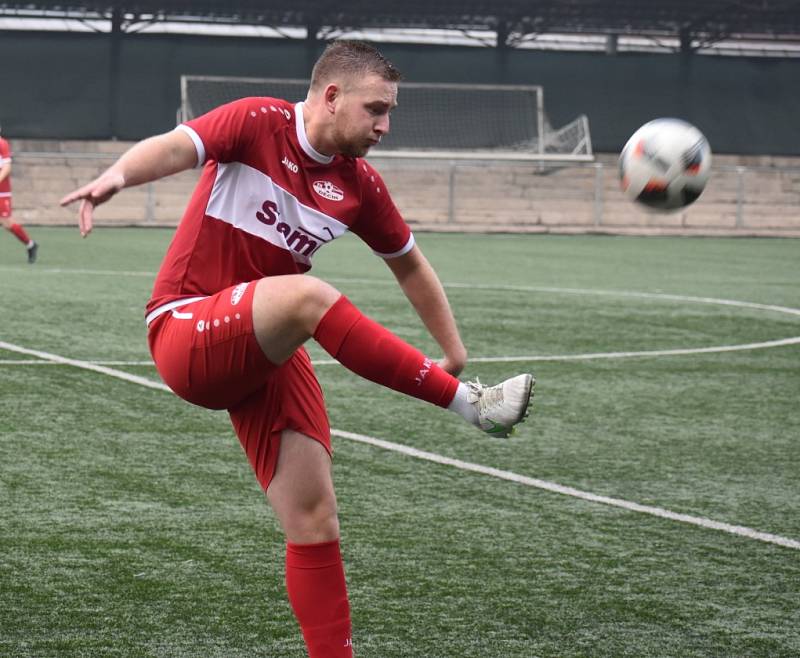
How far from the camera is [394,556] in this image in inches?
195

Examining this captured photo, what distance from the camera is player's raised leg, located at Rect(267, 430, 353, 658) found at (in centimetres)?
365

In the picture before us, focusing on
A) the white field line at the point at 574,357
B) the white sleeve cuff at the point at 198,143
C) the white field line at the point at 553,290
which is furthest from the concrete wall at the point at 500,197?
the white sleeve cuff at the point at 198,143

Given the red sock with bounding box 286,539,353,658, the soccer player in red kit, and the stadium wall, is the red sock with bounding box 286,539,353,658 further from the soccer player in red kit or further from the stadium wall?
the stadium wall

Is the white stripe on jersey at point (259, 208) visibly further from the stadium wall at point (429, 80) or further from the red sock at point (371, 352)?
the stadium wall at point (429, 80)

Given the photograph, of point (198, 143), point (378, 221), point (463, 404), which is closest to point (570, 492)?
point (378, 221)

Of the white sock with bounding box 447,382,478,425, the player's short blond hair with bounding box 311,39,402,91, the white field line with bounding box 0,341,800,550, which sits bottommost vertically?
the white field line with bounding box 0,341,800,550

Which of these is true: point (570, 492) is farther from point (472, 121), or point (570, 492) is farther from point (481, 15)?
point (481, 15)

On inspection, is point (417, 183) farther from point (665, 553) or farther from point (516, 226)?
point (665, 553)

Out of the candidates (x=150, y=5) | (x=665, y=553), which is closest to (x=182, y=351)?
(x=665, y=553)

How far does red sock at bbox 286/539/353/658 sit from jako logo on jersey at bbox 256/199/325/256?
0.85 m

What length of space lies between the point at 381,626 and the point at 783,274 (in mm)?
16391

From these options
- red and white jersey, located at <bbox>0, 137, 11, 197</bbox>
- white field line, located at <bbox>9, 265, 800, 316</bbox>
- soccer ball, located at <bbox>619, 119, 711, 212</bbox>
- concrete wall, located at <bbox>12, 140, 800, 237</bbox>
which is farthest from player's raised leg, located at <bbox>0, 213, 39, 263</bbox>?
soccer ball, located at <bbox>619, 119, 711, 212</bbox>

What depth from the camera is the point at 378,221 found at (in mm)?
4082

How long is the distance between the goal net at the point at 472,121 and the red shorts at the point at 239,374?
96.2 feet
